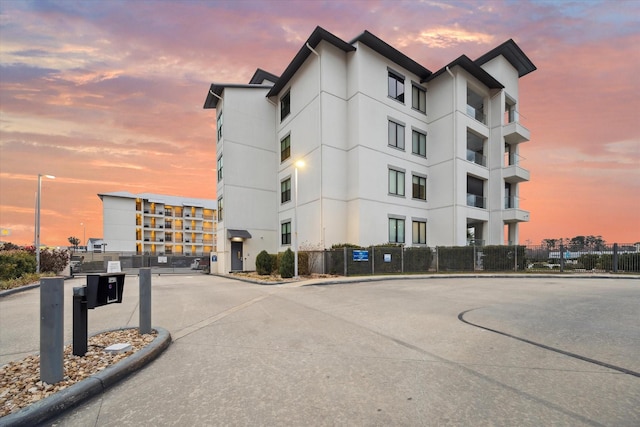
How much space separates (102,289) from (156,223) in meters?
80.3

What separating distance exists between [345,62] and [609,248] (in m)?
23.9

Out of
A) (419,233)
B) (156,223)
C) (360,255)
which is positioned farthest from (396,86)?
(156,223)

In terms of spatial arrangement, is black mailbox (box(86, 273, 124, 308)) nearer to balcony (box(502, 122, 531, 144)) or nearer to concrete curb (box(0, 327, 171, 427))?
concrete curb (box(0, 327, 171, 427))

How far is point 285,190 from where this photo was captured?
29453mm

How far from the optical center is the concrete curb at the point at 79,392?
3.13 m

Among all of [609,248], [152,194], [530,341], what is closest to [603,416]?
[530,341]

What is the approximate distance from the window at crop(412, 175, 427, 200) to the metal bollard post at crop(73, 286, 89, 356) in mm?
25535

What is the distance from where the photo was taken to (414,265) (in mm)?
23797

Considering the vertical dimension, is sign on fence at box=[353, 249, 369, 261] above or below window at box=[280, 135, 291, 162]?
below

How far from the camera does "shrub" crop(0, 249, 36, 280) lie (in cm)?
1642

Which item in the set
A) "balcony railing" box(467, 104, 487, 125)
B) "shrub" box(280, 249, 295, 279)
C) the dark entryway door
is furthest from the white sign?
"balcony railing" box(467, 104, 487, 125)

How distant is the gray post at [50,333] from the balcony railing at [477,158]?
30.1 meters

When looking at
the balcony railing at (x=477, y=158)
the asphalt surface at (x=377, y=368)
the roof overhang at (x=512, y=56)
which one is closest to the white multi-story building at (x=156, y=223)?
the balcony railing at (x=477, y=158)

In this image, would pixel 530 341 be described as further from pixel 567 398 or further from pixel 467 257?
pixel 467 257
